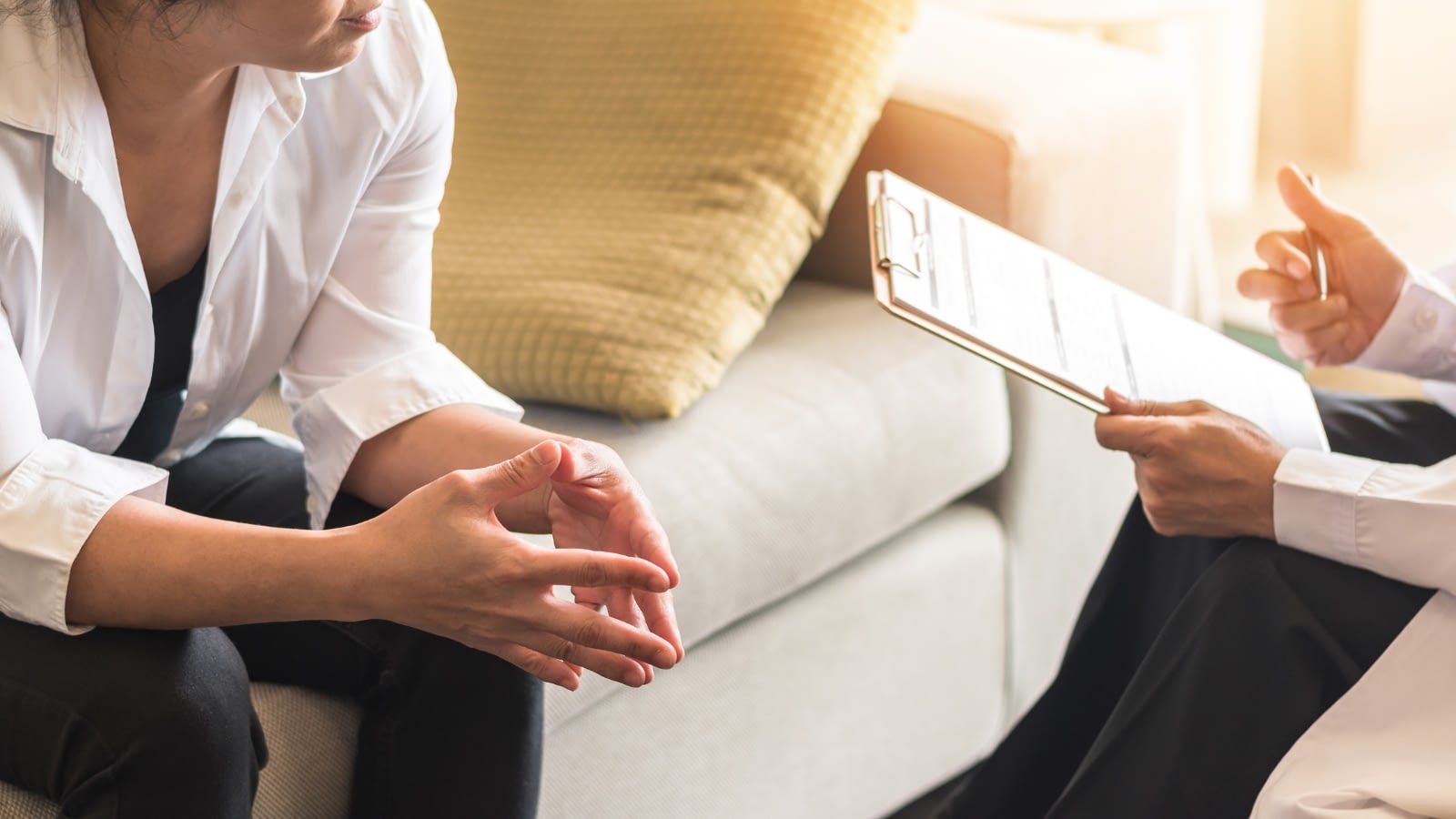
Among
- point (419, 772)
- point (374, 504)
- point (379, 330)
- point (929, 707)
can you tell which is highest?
point (379, 330)

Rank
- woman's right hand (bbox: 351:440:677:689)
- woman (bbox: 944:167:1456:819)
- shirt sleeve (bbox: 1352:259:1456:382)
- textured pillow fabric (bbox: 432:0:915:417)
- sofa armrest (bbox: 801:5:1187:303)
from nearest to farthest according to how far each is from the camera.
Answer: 1. woman's right hand (bbox: 351:440:677:689)
2. woman (bbox: 944:167:1456:819)
3. shirt sleeve (bbox: 1352:259:1456:382)
4. textured pillow fabric (bbox: 432:0:915:417)
5. sofa armrest (bbox: 801:5:1187:303)

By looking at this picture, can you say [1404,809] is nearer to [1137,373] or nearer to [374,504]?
[1137,373]

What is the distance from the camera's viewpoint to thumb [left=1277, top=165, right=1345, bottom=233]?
1.17 metres

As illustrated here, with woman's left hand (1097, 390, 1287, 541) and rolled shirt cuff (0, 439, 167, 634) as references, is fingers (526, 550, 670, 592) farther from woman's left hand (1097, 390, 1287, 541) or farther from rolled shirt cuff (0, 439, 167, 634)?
woman's left hand (1097, 390, 1287, 541)

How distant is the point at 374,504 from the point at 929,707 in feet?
2.05

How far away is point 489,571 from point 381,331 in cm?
27

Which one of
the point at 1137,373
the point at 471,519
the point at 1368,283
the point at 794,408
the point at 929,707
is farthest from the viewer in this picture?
the point at 929,707

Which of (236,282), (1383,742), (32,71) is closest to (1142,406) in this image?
(1383,742)

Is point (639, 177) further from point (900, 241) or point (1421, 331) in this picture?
point (1421, 331)

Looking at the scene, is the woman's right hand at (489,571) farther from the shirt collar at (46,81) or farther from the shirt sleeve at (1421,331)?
the shirt sleeve at (1421,331)

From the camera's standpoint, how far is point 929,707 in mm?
1400

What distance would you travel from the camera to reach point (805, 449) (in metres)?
1.25

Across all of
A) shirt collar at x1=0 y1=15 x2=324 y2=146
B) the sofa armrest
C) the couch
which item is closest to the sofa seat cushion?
the couch

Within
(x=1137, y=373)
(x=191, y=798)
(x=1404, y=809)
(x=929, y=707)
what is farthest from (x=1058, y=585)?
(x=191, y=798)
